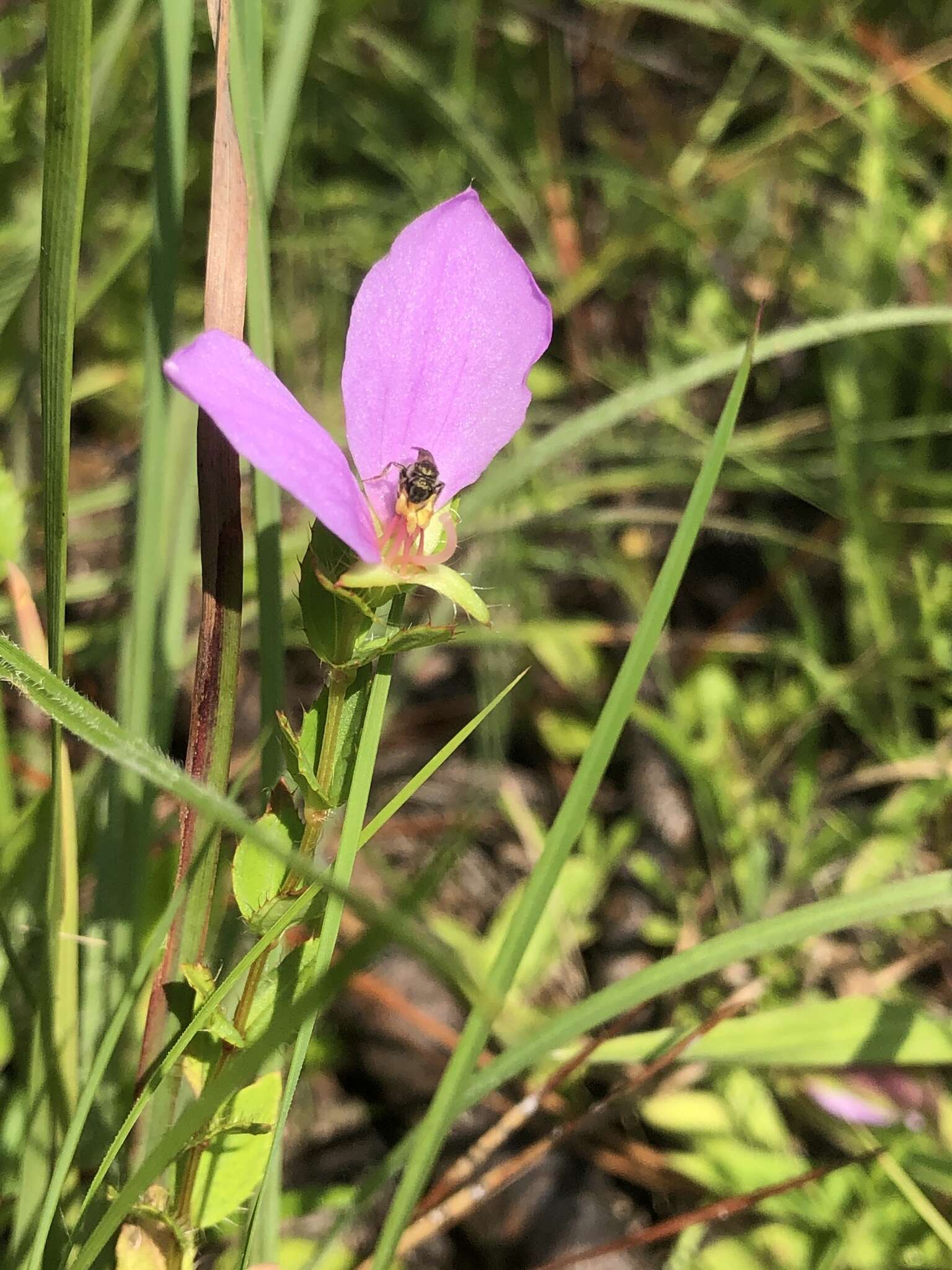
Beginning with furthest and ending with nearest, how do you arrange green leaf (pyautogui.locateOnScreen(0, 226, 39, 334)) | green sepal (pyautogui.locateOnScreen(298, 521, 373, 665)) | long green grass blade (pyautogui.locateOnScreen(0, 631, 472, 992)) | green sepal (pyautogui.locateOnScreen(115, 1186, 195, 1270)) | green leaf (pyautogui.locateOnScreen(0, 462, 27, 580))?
green leaf (pyautogui.locateOnScreen(0, 226, 39, 334)), green leaf (pyautogui.locateOnScreen(0, 462, 27, 580)), green sepal (pyautogui.locateOnScreen(115, 1186, 195, 1270)), green sepal (pyautogui.locateOnScreen(298, 521, 373, 665)), long green grass blade (pyautogui.locateOnScreen(0, 631, 472, 992))

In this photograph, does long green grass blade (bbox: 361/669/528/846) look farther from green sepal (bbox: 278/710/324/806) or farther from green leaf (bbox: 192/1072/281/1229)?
green leaf (bbox: 192/1072/281/1229)

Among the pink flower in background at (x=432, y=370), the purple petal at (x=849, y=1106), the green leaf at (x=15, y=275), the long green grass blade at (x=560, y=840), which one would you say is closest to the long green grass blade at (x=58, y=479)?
the pink flower in background at (x=432, y=370)

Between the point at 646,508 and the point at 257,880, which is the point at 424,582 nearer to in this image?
the point at 257,880

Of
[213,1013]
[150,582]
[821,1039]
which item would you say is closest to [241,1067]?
[213,1013]

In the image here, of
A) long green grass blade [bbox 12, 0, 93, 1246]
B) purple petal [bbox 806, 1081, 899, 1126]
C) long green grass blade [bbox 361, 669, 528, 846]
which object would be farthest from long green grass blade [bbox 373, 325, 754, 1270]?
purple petal [bbox 806, 1081, 899, 1126]

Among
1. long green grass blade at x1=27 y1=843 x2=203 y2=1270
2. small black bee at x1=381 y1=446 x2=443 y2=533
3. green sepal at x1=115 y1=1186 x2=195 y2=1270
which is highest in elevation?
small black bee at x1=381 y1=446 x2=443 y2=533
